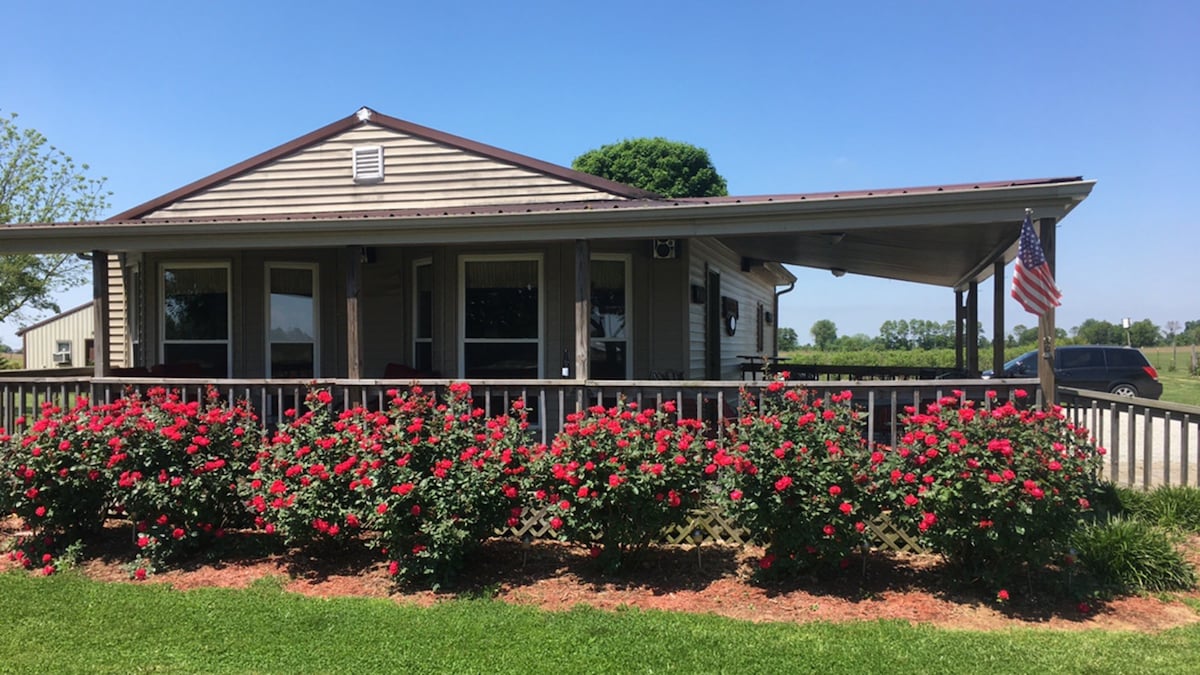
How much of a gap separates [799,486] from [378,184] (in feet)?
24.6

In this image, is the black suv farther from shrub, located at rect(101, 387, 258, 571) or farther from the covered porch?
shrub, located at rect(101, 387, 258, 571)

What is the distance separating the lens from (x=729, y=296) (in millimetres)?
11367

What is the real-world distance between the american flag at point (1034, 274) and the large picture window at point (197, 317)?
891cm

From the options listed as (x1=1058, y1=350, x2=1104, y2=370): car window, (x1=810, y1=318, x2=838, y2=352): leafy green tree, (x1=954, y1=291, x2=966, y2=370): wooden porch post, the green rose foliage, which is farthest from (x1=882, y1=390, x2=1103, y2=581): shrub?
(x1=810, y1=318, x2=838, y2=352): leafy green tree

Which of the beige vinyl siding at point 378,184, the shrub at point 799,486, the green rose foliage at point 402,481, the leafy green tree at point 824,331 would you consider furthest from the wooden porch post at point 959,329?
the leafy green tree at point 824,331

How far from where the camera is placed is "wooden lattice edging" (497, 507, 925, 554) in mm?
4714

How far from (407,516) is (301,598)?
2.59ft

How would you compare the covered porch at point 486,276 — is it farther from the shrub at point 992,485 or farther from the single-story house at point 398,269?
the shrub at point 992,485

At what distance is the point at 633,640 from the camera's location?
3627mm

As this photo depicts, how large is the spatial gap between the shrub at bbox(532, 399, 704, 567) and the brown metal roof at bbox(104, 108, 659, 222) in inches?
202

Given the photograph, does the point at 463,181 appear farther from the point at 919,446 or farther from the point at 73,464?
the point at 919,446

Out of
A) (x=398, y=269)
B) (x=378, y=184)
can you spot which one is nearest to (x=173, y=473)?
(x=398, y=269)

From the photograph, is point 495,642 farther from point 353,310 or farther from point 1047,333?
point 1047,333

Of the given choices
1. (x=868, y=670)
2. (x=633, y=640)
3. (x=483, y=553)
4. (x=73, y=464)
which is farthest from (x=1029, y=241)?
(x=73, y=464)
